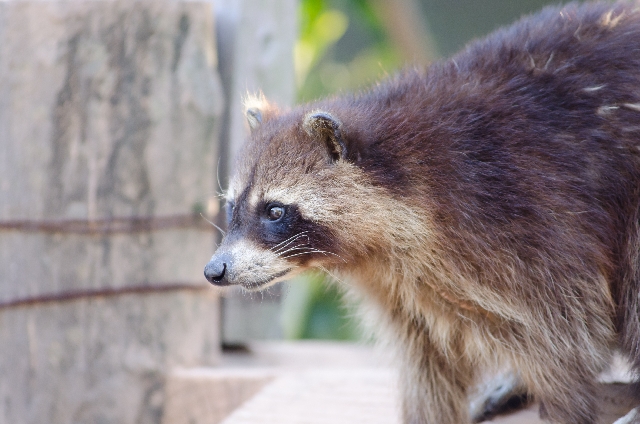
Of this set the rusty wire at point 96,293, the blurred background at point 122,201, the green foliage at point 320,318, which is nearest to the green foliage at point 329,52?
the green foliage at point 320,318

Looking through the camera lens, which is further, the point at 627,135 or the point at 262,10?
the point at 262,10

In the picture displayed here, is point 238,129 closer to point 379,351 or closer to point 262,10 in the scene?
point 262,10

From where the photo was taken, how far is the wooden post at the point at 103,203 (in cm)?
363

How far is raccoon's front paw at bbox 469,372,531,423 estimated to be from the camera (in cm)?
326

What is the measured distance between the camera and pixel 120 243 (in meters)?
3.89

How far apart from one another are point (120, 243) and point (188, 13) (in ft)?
3.92

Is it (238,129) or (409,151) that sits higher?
(238,129)

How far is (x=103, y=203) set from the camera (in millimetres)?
3834

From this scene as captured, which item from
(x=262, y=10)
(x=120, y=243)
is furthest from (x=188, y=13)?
(x=120, y=243)

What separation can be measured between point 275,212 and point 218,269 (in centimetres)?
27

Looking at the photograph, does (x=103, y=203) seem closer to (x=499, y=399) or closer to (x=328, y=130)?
(x=328, y=130)

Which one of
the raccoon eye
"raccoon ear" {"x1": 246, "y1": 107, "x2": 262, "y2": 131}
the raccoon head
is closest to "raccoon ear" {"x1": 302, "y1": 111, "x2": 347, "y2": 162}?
the raccoon head

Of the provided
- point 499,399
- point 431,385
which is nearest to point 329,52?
point 499,399

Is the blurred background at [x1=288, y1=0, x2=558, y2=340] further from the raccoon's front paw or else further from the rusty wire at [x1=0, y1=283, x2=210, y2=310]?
the raccoon's front paw
